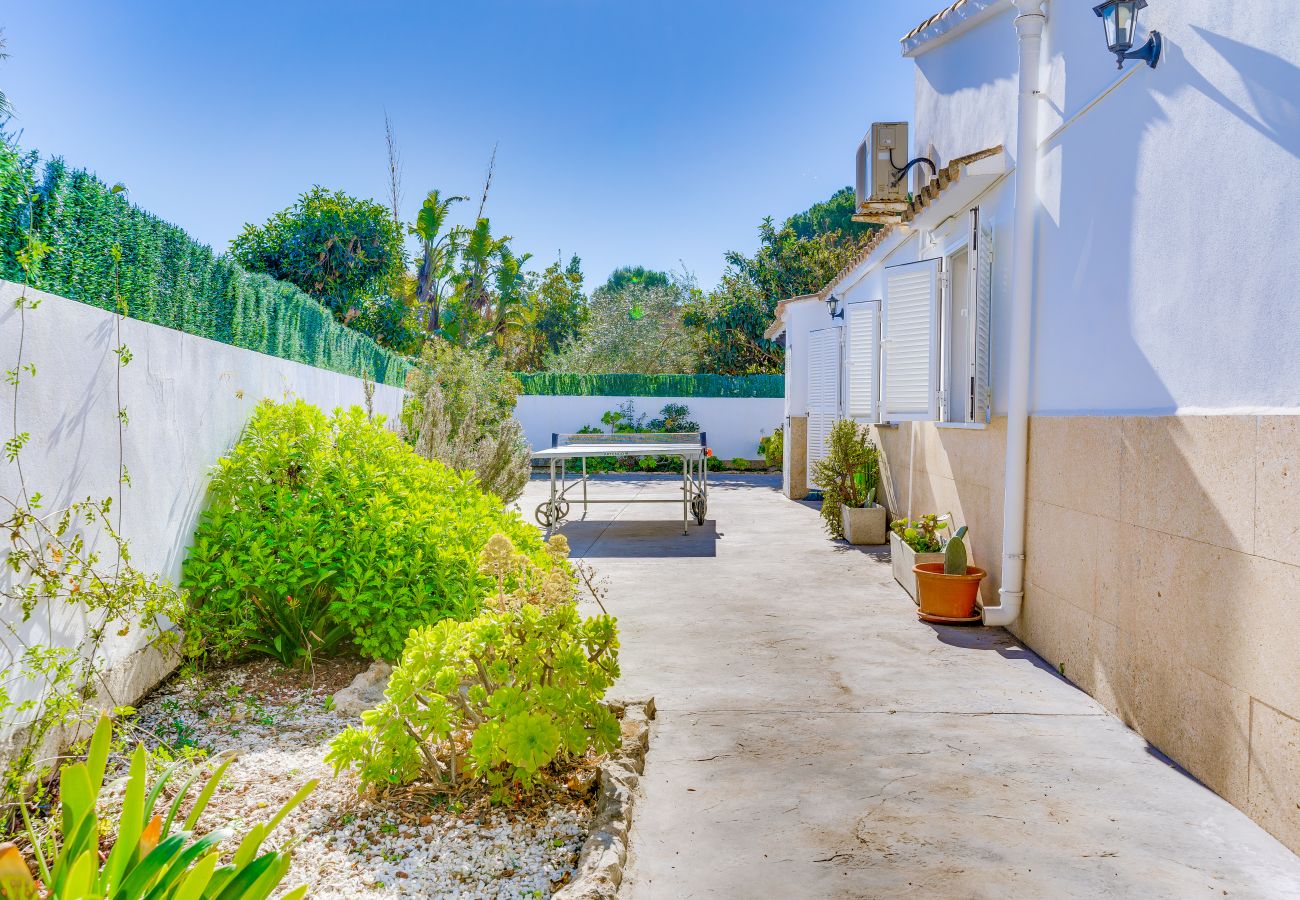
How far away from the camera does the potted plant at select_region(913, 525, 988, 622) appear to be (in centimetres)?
547

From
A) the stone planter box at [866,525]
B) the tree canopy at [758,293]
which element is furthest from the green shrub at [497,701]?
the tree canopy at [758,293]

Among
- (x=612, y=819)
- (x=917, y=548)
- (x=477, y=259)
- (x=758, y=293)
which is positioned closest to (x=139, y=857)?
(x=612, y=819)

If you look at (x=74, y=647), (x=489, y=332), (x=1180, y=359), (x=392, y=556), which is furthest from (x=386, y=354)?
(x=489, y=332)

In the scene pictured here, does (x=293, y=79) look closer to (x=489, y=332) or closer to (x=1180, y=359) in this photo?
(x=489, y=332)

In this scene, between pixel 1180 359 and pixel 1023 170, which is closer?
pixel 1180 359

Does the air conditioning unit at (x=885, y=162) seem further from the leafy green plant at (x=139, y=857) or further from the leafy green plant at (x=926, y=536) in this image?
the leafy green plant at (x=139, y=857)

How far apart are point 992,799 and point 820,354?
32.6 feet

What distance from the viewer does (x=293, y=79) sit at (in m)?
12.7

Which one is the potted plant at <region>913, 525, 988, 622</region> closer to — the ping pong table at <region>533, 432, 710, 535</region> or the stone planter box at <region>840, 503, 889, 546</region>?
the stone planter box at <region>840, 503, 889, 546</region>

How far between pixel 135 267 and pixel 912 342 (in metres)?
5.54

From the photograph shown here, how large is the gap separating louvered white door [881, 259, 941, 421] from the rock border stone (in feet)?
13.6

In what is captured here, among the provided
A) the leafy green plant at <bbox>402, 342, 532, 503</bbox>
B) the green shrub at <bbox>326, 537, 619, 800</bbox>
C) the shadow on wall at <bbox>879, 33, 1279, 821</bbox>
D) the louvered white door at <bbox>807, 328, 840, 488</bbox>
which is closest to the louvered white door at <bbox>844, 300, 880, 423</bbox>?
the louvered white door at <bbox>807, 328, 840, 488</bbox>

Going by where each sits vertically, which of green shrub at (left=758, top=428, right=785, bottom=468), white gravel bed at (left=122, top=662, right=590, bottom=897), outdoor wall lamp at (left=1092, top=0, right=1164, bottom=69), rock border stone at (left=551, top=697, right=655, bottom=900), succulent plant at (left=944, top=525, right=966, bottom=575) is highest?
outdoor wall lamp at (left=1092, top=0, right=1164, bottom=69)

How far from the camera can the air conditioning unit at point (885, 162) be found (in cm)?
800
